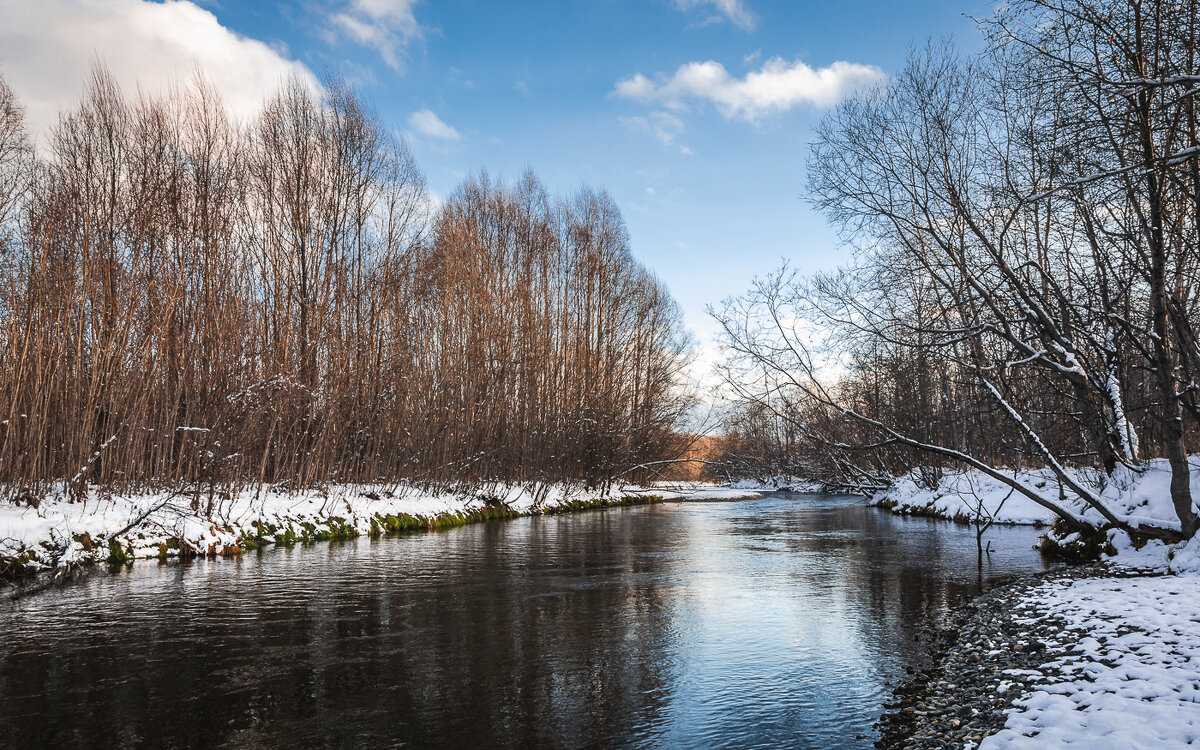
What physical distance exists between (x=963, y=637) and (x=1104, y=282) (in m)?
5.77

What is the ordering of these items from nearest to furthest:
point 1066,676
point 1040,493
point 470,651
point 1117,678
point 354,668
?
1. point 1117,678
2. point 1066,676
3. point 354,668
4. point 470,651
5. point 1040,493

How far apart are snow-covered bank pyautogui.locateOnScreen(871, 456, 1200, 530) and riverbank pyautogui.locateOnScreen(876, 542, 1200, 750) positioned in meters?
2.80

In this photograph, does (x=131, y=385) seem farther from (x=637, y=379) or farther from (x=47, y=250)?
(x=637, y=379)

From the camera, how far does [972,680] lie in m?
5.39

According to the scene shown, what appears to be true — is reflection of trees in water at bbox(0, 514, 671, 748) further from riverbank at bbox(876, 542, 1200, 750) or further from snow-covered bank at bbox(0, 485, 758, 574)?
snow-covered bank at bbox(0, 485, 758, 574)

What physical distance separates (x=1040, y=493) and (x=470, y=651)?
52.6ft

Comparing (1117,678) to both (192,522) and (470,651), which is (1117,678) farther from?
(192,522)

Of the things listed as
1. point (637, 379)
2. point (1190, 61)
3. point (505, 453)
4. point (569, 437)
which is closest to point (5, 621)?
point (1190, 61)

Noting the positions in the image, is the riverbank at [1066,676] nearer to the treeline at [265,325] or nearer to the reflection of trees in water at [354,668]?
the reflection of trees in water at [354,668]

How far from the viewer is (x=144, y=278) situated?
42.3 ft

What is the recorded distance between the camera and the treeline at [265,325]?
1156cm

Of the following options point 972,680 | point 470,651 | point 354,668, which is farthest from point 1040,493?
point 354,668

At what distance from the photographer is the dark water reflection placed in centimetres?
486

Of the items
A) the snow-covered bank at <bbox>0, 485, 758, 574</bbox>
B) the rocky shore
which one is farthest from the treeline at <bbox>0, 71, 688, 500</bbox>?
the rocky shore
